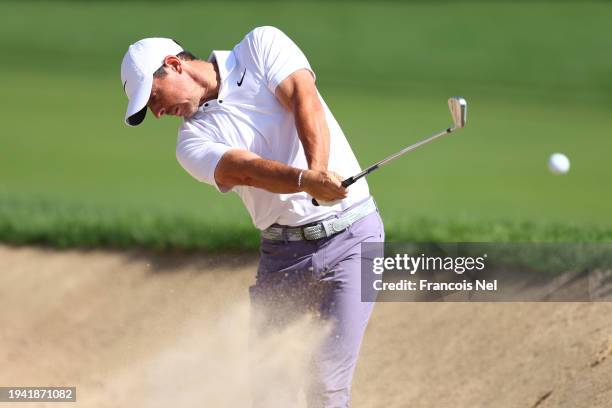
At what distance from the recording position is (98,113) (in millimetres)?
13234

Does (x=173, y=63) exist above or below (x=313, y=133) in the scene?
above

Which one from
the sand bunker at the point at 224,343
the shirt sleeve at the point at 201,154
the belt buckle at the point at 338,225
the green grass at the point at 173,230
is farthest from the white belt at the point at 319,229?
the green grass at the point at 173,230

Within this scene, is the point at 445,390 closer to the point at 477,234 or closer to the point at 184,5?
the point at 477,234

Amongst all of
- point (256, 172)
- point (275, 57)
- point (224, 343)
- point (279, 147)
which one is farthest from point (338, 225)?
point (224, 343)

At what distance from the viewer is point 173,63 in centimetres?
461

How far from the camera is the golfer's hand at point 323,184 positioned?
4.23 m

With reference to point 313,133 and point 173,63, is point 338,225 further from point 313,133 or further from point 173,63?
point 173,63

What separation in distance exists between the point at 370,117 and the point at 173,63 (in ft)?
26.9

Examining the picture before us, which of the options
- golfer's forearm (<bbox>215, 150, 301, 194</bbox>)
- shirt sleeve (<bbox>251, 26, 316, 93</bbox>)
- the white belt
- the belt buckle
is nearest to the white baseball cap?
shirt sleeve (<bbox>251, 26, 316, 93</bbox>)

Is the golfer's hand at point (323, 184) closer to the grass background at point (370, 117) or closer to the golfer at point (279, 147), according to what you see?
the golfer at point (279, 147)

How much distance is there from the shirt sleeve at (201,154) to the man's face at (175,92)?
0.11m

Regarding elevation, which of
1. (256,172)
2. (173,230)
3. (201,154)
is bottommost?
(256,172)

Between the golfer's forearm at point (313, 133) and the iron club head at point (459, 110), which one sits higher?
the iron club head at point (459, 110)

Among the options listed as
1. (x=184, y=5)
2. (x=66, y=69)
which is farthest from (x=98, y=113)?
(x=184, y=5)
